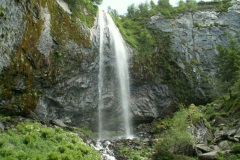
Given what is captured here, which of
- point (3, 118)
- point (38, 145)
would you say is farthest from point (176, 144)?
point (3, 118)

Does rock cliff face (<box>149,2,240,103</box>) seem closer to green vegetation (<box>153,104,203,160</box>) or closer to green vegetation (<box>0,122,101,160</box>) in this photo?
green vegetation (<box>153,104,203,160</box>)

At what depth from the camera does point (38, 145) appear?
11.3 m

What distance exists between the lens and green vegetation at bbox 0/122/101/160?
9672mm

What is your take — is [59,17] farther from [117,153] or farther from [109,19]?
[117,153]

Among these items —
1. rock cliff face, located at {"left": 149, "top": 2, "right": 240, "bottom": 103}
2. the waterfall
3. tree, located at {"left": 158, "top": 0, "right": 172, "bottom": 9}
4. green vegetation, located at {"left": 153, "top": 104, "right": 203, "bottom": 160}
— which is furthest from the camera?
tree, located at {"left": 158, "top": 0, "right": 172, "bottom": 9}

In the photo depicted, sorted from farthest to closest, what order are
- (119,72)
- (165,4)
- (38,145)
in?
(165,4), (119,72), (38,145)

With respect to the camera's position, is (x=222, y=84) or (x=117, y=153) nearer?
(x=117, y=153)

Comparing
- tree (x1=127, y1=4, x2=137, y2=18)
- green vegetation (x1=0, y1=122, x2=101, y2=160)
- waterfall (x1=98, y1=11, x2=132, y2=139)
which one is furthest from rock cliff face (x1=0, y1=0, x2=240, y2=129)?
tree (x1=127, y1=4, x2=137, y2=18)

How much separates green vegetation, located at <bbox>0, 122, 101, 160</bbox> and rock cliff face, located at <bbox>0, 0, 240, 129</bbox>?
3.22m

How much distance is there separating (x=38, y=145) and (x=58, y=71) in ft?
26.1

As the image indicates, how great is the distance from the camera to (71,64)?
19.5 meters

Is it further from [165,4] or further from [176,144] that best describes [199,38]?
[176,144]

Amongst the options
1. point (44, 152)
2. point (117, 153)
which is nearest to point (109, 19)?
point (117, 153)

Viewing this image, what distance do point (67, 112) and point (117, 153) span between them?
554 cm
